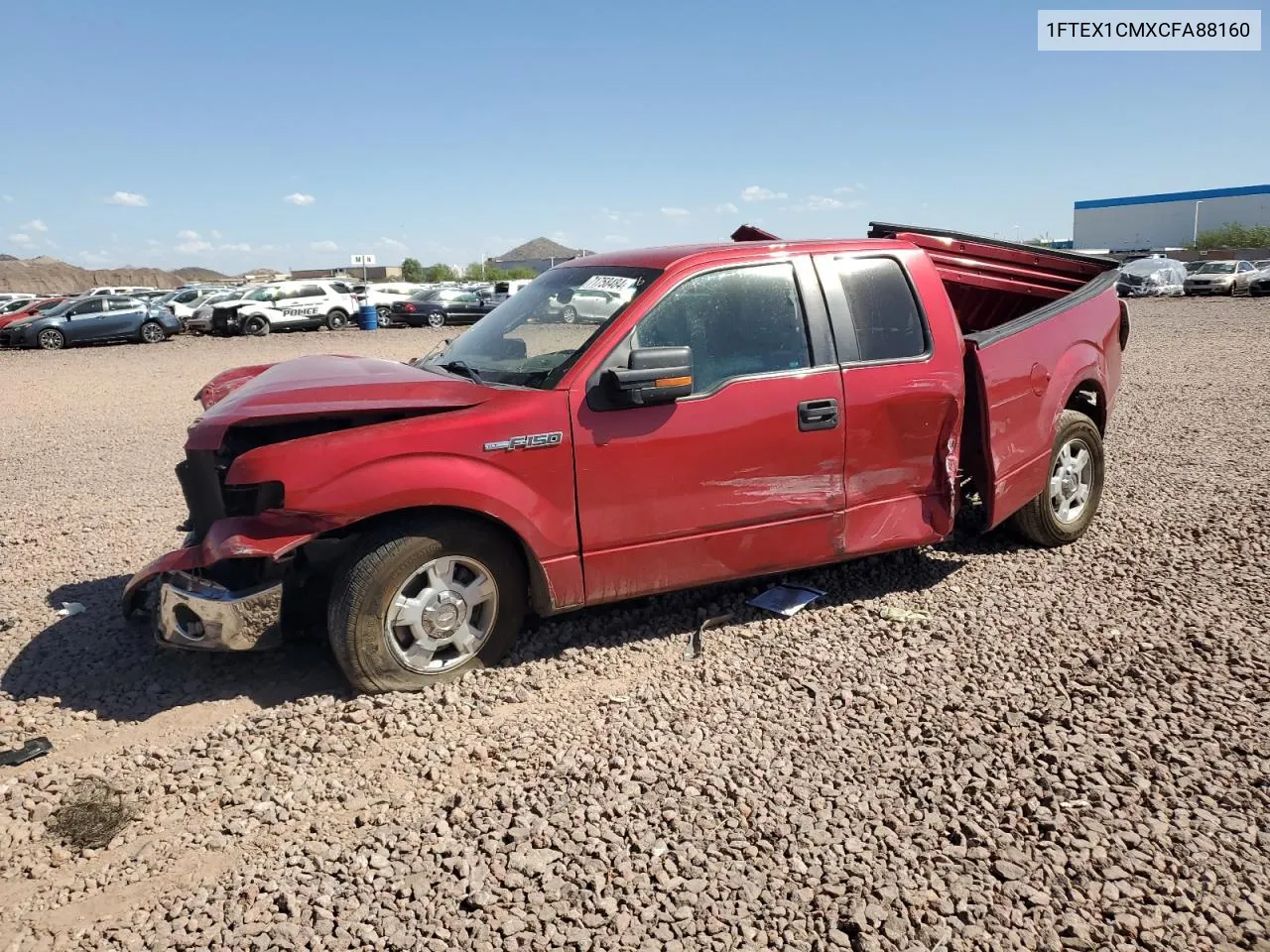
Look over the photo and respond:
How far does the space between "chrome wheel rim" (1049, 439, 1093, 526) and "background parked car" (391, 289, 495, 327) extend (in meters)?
29.9

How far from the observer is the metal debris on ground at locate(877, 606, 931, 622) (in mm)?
4879

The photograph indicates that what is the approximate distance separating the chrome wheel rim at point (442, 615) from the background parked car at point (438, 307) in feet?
102

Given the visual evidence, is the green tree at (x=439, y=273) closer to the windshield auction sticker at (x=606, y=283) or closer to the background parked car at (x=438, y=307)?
the background parked car at (x=438, y=307)

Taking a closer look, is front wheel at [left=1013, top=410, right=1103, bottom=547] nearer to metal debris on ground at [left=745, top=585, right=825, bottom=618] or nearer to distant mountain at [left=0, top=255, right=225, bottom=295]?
metal debris on ground at [left=745, top=585, right=825, bottom=618]

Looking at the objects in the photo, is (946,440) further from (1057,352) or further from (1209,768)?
(1209,768)

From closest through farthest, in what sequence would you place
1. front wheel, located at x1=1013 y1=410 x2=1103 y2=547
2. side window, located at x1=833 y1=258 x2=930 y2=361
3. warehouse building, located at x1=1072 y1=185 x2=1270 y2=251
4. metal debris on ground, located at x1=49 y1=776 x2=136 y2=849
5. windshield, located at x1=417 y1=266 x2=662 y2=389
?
metal debris on ground, located at x1=49 y1=776 x2=136 y2=849, windshield, located at x1=417 y1=266 x2=662 y2=389, side window, located at x1=833 y1=258 x2=930 y2=361, front wheel, located at x1=1013 y1=410 x2=1103 y2=547, warehouse building, located at x1=1072 y1=185 x2=1270 y2=251

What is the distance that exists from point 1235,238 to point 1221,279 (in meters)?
43.3

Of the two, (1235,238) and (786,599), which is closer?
(786,599)

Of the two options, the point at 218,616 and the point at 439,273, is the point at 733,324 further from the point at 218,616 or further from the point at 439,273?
the point at 439,273

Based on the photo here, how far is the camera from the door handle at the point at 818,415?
453 centimetres

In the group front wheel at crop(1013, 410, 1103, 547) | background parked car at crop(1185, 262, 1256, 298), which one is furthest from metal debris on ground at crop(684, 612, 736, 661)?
background parked car at crop(1185, 262, 1256, 298)

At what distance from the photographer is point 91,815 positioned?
3.35 metres

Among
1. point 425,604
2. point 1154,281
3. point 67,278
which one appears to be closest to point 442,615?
point 425,604

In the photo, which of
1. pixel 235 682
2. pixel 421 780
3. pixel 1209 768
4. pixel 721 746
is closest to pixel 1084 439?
pixel 1209 768
